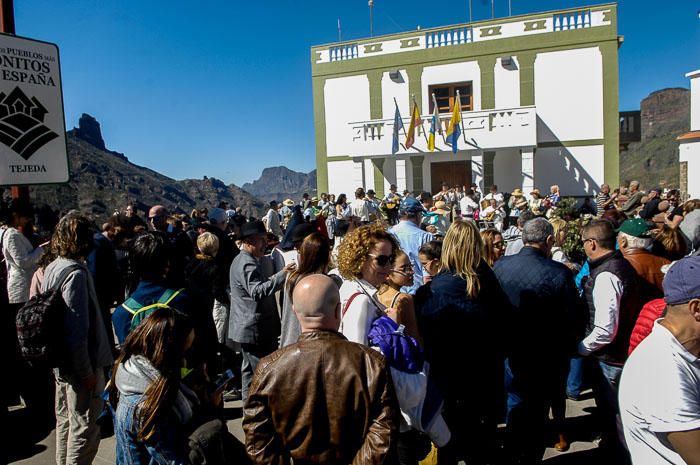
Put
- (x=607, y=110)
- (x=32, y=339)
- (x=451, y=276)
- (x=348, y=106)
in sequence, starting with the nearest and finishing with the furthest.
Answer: (x=32, y=339) < (x=451, y=276) < (x=607, y=110) < (x=348, y=106)

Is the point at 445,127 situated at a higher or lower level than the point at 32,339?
higher

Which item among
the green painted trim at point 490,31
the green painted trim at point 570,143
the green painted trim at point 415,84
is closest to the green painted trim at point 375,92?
the green painted trim at point 415,84

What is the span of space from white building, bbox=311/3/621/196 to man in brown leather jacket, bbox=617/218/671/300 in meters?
16.3

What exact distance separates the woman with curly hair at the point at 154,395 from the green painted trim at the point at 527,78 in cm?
2066

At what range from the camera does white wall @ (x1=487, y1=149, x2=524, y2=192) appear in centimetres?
2006

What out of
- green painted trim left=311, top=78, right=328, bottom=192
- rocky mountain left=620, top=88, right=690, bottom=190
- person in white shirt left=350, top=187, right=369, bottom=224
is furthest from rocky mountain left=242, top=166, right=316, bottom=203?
person in white shirt left=350, top=187, right=369, bottom=224

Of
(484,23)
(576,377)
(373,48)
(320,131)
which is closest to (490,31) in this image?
(484,23)

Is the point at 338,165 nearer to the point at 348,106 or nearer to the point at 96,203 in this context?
the point at 348,106

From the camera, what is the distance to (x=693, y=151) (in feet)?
65.5

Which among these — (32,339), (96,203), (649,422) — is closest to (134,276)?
(32,339)

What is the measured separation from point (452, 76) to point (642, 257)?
19.0 m

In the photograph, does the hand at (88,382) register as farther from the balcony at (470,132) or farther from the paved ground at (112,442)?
the balcony at (470,132)

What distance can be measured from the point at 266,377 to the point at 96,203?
1729 inches

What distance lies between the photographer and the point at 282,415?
6.64ft
